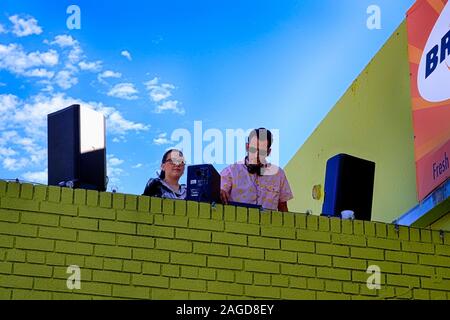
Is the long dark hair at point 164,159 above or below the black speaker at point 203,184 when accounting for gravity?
above

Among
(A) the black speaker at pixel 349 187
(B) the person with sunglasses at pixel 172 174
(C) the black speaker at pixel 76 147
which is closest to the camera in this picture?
(C) the black speaker at pixel 76 147

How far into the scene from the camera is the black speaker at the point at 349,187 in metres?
8.87

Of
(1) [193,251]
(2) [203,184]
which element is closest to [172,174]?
(2) [203,184]

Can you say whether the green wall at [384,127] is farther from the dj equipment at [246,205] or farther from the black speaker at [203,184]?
the black speaker at [203,184]

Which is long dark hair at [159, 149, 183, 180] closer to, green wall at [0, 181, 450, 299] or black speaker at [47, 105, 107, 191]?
black speaker at [47, 105, 107, 191]

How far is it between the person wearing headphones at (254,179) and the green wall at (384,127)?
274 cm

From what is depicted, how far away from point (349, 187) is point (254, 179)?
0.96m

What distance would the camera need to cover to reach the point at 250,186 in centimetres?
859

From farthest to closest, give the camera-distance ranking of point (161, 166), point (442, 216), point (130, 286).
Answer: point (442, 216), point (161, 166), point (130, 286)

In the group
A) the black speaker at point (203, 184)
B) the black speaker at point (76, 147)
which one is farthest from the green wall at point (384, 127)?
the black speaker at point (76, 147)
